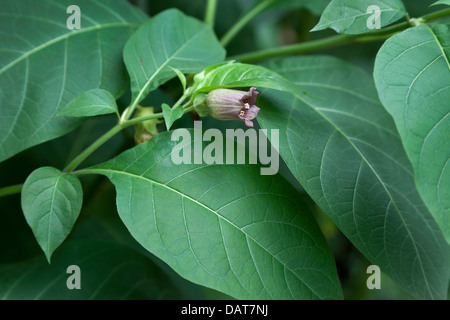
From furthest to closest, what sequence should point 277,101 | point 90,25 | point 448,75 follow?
point 90,25, point 277,101, point 448,75

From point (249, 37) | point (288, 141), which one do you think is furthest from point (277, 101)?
point (249, 37)

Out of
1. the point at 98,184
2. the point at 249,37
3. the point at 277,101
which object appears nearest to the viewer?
the point at 277,101

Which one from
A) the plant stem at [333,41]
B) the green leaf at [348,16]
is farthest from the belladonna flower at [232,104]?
the plant stem at [333,41]

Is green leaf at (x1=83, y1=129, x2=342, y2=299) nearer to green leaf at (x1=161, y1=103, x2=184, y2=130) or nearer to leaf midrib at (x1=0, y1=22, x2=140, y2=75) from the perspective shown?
green leaf at (x1=161, y1=103, x2=184, y2=130)

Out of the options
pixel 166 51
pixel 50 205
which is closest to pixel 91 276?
pixel 50 205
